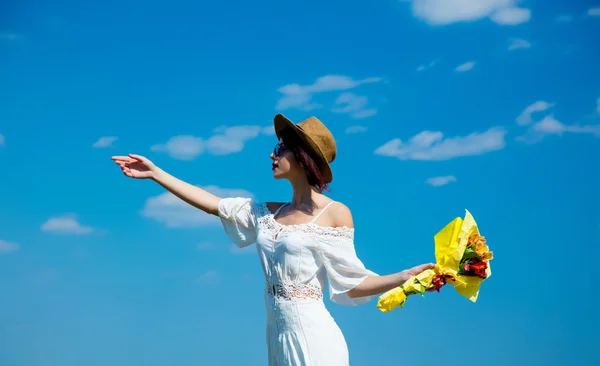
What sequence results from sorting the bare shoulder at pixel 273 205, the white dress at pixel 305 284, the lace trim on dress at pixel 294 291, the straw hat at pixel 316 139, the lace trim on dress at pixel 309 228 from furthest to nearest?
the bare shoulder at pixel 273 205, the straw hat at pixel 316 139, the lace trim on dress at pixel 309 228, the lace trim on dress at pixel 294 291, the white dress at pixel 305 284

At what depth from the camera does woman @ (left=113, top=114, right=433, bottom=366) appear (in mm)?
4234

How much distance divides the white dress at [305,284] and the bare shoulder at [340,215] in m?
0.05

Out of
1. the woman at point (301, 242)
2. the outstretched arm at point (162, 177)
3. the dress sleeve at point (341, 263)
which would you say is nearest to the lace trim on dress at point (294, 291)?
the woman at point (301, 242)

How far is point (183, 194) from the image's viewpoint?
462 cm

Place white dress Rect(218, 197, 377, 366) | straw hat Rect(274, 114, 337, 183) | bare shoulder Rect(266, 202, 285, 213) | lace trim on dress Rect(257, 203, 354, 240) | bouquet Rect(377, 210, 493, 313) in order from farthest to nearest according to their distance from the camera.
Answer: bare shoulder Rect(266, 202, 285, 213) → straw hat Rect(274, 114, 337, 183) → lace trim on dress Rect(257, 203, 354, 240) → white dress Rect(218, 197, 377, 366) → bouquet Rect(377, 210, 493, 313)

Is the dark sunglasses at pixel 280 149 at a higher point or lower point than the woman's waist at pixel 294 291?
higher

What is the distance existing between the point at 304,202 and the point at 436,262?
92 cm

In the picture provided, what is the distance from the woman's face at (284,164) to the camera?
4.55m

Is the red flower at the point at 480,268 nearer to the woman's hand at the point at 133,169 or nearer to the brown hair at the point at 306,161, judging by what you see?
the brown hair at the point at 306,161

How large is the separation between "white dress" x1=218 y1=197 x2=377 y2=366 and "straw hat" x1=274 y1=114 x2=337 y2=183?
1.19 feet

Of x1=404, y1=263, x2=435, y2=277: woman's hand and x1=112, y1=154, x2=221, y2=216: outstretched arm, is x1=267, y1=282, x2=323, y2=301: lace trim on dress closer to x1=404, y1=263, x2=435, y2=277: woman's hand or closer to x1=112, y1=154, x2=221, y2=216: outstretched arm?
x1=404, y1=263, x2=435, y2=277: woman's hand

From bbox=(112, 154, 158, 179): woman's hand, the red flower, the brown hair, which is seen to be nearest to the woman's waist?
the brown hair

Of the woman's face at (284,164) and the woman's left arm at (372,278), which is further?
the woman's face at (284,164)

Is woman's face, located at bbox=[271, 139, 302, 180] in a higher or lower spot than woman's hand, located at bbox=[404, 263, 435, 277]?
higher
